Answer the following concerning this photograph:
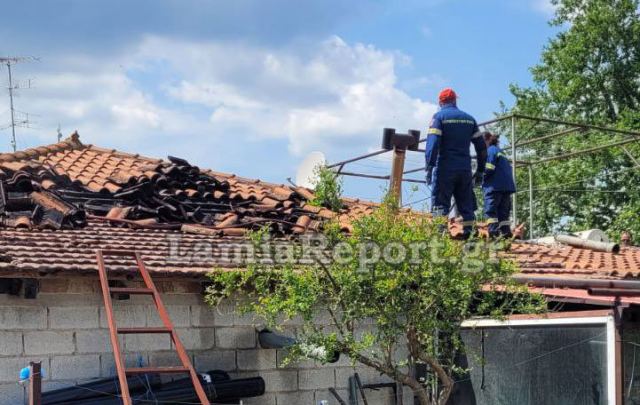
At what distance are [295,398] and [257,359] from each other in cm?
64

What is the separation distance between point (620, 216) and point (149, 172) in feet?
65.0

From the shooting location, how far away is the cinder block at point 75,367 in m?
8.08

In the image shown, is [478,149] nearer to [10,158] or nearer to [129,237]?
[129,237]

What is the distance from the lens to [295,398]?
942 cm

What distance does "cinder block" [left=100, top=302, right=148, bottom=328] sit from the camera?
841cm

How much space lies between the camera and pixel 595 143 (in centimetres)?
2867

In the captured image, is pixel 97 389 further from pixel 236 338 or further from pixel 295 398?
pixel 295 398

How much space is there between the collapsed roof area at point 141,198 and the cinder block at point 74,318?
1707 mm

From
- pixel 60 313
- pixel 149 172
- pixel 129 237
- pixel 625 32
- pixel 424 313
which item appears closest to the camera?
pixel 424 313

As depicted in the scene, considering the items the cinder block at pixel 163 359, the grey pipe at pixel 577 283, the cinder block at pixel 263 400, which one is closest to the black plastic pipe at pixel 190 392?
the cinder block at pixel 263 400

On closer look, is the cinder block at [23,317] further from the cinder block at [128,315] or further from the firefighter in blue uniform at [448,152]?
the firefighter in blue uniform at [448,152]

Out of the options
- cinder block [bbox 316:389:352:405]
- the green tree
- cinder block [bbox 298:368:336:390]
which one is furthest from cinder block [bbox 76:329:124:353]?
the green tree

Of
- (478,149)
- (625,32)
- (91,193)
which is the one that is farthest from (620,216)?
(91,193)

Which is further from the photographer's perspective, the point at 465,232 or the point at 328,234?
the point at 465,232
